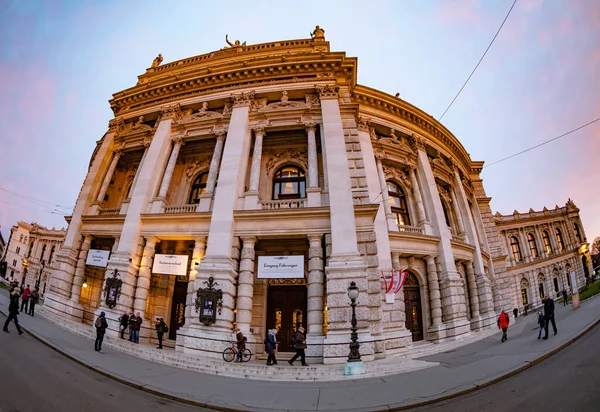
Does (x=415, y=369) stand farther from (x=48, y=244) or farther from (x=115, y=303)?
(x=48, y=244)

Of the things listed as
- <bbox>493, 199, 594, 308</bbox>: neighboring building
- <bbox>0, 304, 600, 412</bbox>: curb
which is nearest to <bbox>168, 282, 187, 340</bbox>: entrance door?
<bbox>0, 304, 600, 412</bbox>: curb

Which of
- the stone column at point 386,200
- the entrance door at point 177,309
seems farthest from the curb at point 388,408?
the stone column at point 386,200

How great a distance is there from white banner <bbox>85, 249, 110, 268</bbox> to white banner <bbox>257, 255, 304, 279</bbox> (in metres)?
10.3

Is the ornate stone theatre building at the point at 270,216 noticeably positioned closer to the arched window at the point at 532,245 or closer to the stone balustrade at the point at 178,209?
the stone balustrade at the point at 178,209

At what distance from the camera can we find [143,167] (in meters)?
17.6

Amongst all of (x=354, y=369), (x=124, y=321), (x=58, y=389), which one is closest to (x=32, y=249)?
(x=124, y=321)

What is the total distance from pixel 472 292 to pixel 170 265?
74.4ft

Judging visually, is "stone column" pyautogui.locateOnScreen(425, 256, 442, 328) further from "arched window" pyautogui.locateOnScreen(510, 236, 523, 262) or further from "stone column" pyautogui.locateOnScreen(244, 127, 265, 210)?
"arched window" pyautogui.locateOnScreen(510, 236, 523, 262)

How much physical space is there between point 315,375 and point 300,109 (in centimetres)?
1441

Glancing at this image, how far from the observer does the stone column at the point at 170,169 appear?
1697cm

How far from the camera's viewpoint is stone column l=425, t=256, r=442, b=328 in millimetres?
17359

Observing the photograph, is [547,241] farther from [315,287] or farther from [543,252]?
[315,287]

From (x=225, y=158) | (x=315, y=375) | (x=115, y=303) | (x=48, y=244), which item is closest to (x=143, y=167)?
(x=225, y=158)

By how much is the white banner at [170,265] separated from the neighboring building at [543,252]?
157 ft
